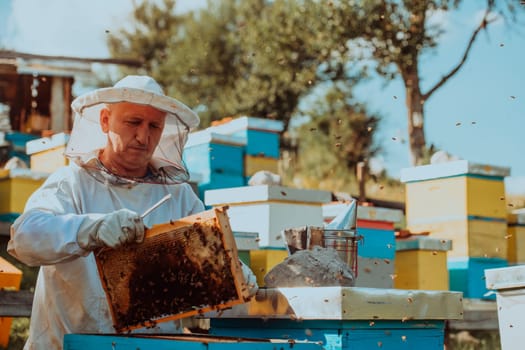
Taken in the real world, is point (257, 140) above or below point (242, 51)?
below

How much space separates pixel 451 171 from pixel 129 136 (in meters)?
4.95

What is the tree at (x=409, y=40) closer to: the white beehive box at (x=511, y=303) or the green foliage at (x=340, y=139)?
the green foliage at (x=340, y=139)

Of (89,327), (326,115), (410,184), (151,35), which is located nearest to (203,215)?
(89,327)

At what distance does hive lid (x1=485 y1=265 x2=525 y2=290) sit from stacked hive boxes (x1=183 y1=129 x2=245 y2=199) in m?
3.29

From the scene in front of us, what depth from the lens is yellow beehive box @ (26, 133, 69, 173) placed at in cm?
678

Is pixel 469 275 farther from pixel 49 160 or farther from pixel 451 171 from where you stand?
pixel 49 160

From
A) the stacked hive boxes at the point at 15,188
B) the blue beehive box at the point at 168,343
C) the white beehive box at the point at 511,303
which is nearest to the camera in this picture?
the blue beehive box at the point at 168,343

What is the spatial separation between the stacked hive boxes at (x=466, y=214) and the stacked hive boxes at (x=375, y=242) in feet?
3.88

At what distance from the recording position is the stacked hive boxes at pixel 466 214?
22.8 feet

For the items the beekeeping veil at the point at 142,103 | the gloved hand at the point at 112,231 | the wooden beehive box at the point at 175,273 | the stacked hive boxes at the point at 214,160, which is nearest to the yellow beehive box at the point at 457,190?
the stacked hive boxes at the point at 214,160

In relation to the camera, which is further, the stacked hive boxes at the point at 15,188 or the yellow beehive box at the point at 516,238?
the yellow beehive box at the point at 516,238

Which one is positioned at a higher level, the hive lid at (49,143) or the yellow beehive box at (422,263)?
the hive lid at (49,143)

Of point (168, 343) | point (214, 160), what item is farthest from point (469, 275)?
point (168, 343)

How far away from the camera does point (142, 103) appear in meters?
2.65
